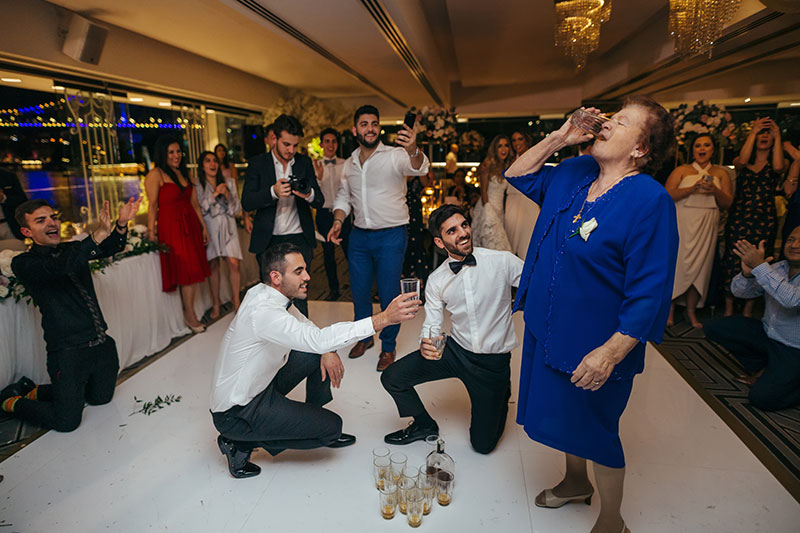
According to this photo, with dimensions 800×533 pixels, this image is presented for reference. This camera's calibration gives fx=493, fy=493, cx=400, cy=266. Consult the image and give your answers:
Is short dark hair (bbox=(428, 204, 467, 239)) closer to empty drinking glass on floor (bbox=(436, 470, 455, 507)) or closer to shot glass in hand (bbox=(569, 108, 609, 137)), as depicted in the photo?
shot glass in hand (bbox=(569, 108, 609, 137))

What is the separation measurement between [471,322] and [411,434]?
0.75 meters

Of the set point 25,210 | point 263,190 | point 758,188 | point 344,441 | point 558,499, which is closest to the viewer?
point 558,499

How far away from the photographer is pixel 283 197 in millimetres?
3336

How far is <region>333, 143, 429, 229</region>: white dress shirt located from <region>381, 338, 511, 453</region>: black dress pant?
1217mm

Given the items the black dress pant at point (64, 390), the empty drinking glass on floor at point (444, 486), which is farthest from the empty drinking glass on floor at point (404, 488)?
the black dress pant at point (64, 390)

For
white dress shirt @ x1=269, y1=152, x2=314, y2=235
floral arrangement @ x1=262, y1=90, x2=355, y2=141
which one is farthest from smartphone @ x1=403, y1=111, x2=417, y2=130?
floral arrangement @ x1=262, y1=90, x2=355, y2=141

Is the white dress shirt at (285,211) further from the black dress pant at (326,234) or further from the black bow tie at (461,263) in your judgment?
the black bow tie at (461,263)

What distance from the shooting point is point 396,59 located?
19.7ft

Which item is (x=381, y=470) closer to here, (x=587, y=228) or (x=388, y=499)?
(x=388, y=499)

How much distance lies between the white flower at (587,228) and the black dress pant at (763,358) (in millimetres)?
2270

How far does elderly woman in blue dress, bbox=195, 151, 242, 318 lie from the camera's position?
4617 millimetres

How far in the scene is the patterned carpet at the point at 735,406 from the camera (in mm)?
2510

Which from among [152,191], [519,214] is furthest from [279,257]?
[519,214]

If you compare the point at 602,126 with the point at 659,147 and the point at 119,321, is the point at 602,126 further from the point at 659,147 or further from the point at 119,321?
the point at 119,321
